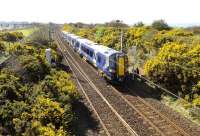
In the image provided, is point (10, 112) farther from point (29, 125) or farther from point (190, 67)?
point (190, 67)

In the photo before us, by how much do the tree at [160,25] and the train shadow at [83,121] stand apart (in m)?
36.6

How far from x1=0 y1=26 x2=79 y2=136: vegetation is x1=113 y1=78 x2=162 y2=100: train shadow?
6.11 meters

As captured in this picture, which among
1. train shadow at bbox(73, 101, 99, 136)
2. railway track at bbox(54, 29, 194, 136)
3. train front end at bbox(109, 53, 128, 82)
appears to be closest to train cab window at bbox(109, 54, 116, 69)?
train front end at bbox(109, 53, 128, 82)

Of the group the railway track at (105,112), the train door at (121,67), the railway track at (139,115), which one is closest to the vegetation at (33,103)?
the railway track at (105,112)

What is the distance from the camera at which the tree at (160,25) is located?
56719mm

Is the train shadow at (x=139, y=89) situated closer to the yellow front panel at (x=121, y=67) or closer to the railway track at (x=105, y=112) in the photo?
the yellow front panel at (x=121, y=67)

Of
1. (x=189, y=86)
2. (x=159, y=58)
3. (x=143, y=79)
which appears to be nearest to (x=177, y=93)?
(x=189, y=86)

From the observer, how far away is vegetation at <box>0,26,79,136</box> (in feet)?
52.0

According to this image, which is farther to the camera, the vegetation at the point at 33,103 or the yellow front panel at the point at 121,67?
the yellow front panel at the point at 121,67

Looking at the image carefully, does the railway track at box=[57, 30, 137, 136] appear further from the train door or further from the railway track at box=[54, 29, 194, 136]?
the train door

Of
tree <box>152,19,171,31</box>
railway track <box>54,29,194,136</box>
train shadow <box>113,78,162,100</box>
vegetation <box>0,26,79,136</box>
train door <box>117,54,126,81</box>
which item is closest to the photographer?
vegetation <box>0,26,79,136</box>

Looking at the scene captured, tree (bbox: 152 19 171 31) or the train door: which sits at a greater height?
tree (bbox: 152 19 171 31)

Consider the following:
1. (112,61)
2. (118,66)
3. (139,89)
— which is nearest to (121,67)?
(118,66)

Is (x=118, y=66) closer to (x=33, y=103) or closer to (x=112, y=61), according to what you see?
(x=112, y=61)
